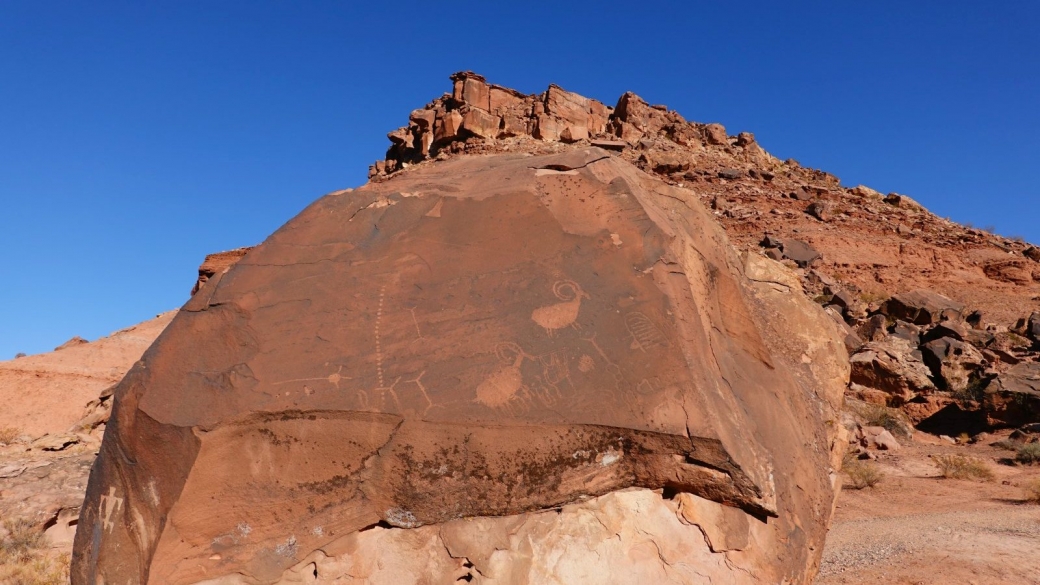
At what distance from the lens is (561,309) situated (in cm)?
315

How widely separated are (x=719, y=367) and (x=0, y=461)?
300 inches

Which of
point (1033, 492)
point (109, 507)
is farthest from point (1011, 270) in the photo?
point (109, 507)

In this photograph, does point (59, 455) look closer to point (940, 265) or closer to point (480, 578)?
point (480, 578)

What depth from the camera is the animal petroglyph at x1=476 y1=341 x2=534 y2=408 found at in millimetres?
2895

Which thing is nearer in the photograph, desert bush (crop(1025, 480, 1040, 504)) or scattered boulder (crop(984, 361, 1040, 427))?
desert bush (crop(1025, 480, 1040, 504))

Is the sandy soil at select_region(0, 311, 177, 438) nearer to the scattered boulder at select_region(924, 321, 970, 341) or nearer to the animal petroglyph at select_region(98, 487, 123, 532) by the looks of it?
the animal petroglyph at select_region(98, 487, 123, 532)

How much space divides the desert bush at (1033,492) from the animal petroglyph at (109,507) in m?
8.74

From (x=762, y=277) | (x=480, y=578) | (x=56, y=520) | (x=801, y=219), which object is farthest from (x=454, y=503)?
(x=801, y=219)

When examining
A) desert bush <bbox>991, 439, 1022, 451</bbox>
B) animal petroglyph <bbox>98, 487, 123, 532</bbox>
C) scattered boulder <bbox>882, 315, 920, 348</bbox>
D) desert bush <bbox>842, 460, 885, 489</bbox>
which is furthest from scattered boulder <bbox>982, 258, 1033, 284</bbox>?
animal petroglyph <bbox>98, 487, 123, 532</bbox>

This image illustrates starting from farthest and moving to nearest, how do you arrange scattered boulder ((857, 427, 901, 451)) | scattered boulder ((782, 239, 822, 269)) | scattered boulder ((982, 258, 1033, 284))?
1. scattered boulder ((982, 258, 1033, 284))
2. scattered boulder ((782, 239, 822, 269))
3. scattered boulder ((857, 427, 901, 451))

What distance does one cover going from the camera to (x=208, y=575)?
2.84 metres

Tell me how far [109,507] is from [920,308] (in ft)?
60.0

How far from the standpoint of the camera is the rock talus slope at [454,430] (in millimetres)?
2820

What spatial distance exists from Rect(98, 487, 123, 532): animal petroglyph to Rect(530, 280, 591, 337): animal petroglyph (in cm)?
198
